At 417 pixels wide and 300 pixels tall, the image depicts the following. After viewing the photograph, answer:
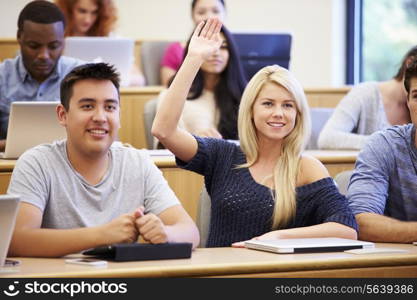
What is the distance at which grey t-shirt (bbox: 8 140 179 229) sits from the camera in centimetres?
248

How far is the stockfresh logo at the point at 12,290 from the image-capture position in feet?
6.24

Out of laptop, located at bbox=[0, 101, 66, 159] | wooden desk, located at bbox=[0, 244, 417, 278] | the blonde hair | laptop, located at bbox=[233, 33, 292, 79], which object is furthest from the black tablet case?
laptop, located at bbox=[233, 33, 292, 79]

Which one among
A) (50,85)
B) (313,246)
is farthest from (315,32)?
(313,246)

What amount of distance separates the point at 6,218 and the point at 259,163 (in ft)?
3.36

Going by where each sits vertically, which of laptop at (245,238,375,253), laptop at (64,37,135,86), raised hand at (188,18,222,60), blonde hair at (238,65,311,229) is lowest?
laptop at (245,238,375,253)

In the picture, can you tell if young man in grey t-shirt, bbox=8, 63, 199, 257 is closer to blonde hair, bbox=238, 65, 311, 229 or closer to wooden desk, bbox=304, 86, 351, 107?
blonde hair, bbox=238, 65, 311, 229

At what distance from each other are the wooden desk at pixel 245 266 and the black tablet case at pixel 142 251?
3cm

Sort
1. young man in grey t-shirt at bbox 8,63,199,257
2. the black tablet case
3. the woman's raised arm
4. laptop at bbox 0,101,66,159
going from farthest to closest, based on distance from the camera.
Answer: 1. laptop at bbox 0,101,66,159
2. the woman's raised arm
3. young man in grey t-shirt at bbox 8,63,199,257
4. the black tablet case

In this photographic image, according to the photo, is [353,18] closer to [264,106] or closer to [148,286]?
[264,106]

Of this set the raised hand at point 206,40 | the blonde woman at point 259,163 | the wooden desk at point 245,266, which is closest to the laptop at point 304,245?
the wooden desk at point 245,266

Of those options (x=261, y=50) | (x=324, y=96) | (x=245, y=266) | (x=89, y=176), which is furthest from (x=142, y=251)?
(x=324, y=96)

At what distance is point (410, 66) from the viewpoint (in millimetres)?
2830

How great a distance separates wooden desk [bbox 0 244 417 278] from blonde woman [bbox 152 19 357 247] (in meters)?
0.37

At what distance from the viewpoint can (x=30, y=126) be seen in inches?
128
